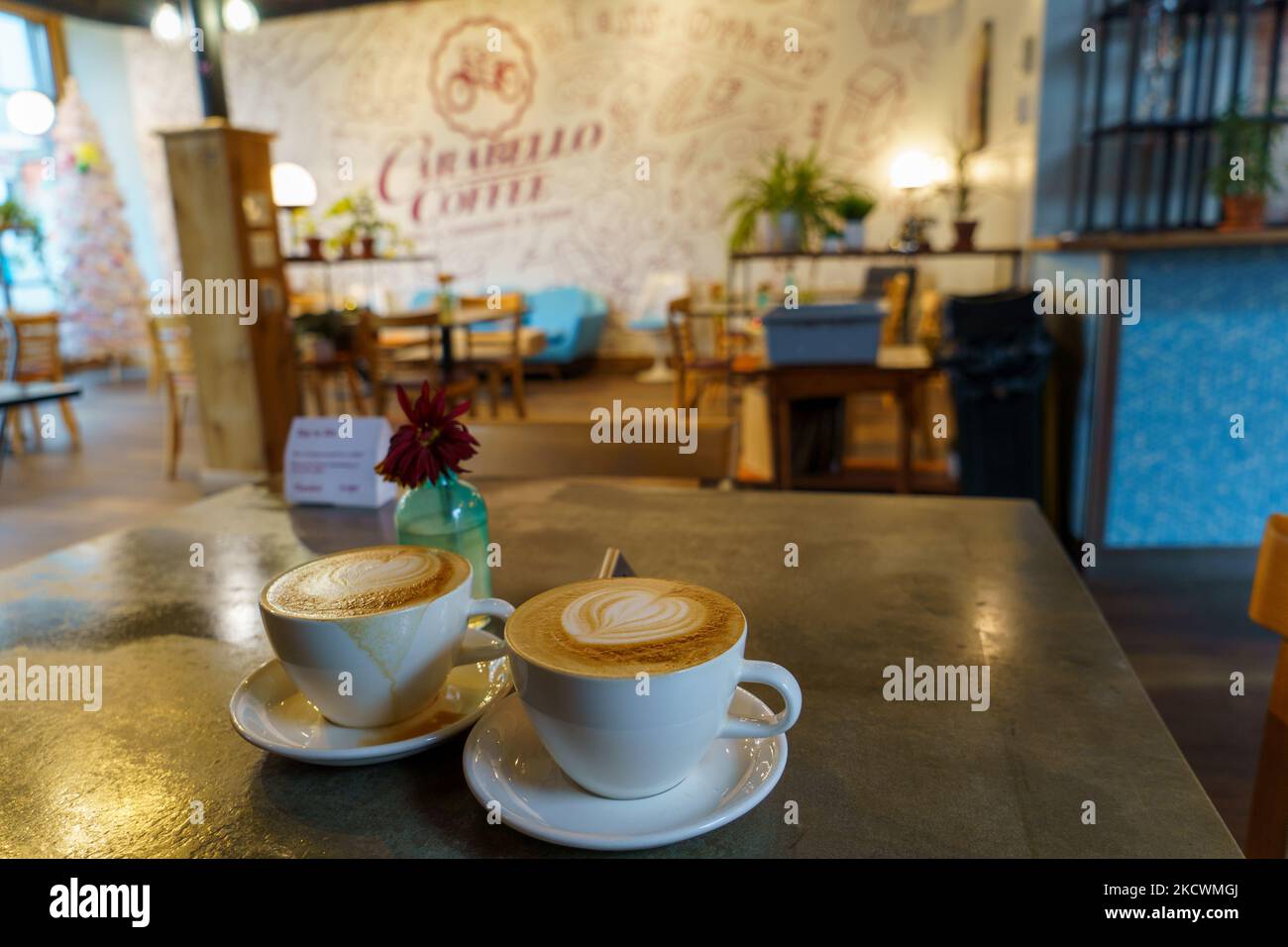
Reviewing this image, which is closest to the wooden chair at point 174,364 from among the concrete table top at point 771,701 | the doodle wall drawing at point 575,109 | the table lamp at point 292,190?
the table lamp at point 292,190

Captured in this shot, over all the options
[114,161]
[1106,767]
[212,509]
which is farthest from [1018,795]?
[114,161]

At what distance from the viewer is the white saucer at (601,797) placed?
0.56 meters

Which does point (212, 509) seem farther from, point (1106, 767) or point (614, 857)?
point (1106, 767)

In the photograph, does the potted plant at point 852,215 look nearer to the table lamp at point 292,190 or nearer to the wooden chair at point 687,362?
the wooden chair at point 687,362

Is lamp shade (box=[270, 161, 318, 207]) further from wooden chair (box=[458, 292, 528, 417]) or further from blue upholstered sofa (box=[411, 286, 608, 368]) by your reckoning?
blue upholstered sofa (box=[411, 286, 608, 368])

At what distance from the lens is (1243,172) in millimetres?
3307

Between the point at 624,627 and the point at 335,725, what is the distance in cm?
26

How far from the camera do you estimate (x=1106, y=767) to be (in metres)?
0.66

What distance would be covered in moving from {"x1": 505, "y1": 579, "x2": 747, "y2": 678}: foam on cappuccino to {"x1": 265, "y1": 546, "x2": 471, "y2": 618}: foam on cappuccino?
89 millimetres

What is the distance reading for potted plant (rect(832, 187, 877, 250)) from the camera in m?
4.07
